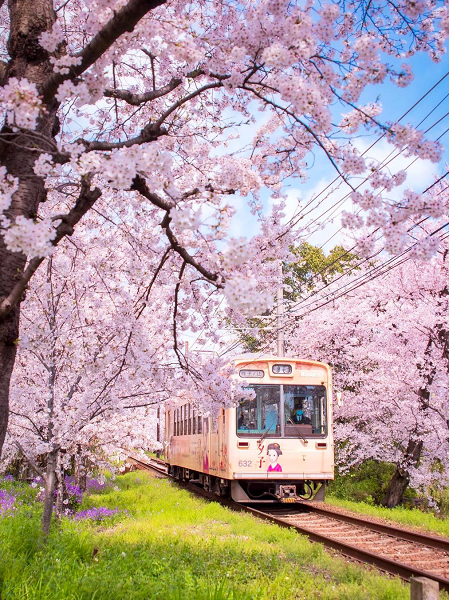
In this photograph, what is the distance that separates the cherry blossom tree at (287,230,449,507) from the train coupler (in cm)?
336

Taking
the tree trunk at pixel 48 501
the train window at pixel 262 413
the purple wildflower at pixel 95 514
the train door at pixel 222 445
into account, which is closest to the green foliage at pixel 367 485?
A: the train window at pixel 262 413

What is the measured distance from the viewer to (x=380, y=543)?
8.73m

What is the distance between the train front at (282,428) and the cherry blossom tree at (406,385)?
103 inches

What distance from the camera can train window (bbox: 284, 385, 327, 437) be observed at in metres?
12.2

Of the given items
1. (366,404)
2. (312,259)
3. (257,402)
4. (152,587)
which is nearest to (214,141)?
(152,587)

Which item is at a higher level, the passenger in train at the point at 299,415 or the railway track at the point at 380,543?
the passenger in train at the point at 299,415

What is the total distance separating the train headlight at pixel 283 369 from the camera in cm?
1231

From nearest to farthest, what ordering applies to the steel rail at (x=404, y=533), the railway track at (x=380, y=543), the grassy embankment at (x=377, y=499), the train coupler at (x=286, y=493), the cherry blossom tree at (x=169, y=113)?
1. the cherry blossom tree at (x=169, y=113)
2. the railway track at (x=380, y=543)
3. the steel rail at (x=404, y=533)
4. the grassy embankment at (x=377, y=499)
5. the train coupler at (x=286, y=493)

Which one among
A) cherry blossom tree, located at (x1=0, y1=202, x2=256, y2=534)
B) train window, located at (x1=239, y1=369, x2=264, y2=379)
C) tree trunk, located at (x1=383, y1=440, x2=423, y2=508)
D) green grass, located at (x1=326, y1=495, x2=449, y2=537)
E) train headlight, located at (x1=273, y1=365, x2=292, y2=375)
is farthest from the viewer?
tree trunk, located at (x1=383, y1=440, x2=423, y2=508)

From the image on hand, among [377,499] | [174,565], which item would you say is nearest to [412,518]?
[377,499]

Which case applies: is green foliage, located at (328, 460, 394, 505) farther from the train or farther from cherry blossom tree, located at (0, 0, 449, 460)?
cherry blossom tree, located at (0, 0, 449, 460)

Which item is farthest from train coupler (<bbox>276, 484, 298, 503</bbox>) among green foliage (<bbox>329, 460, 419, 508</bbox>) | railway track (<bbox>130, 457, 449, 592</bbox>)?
green foliage (<bbox>329, 460, 419, 508</bbox>)

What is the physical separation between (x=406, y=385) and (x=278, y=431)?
153 inches

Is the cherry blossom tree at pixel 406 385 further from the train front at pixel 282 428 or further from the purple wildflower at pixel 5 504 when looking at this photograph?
the purple wildflower at pixel 5 504
